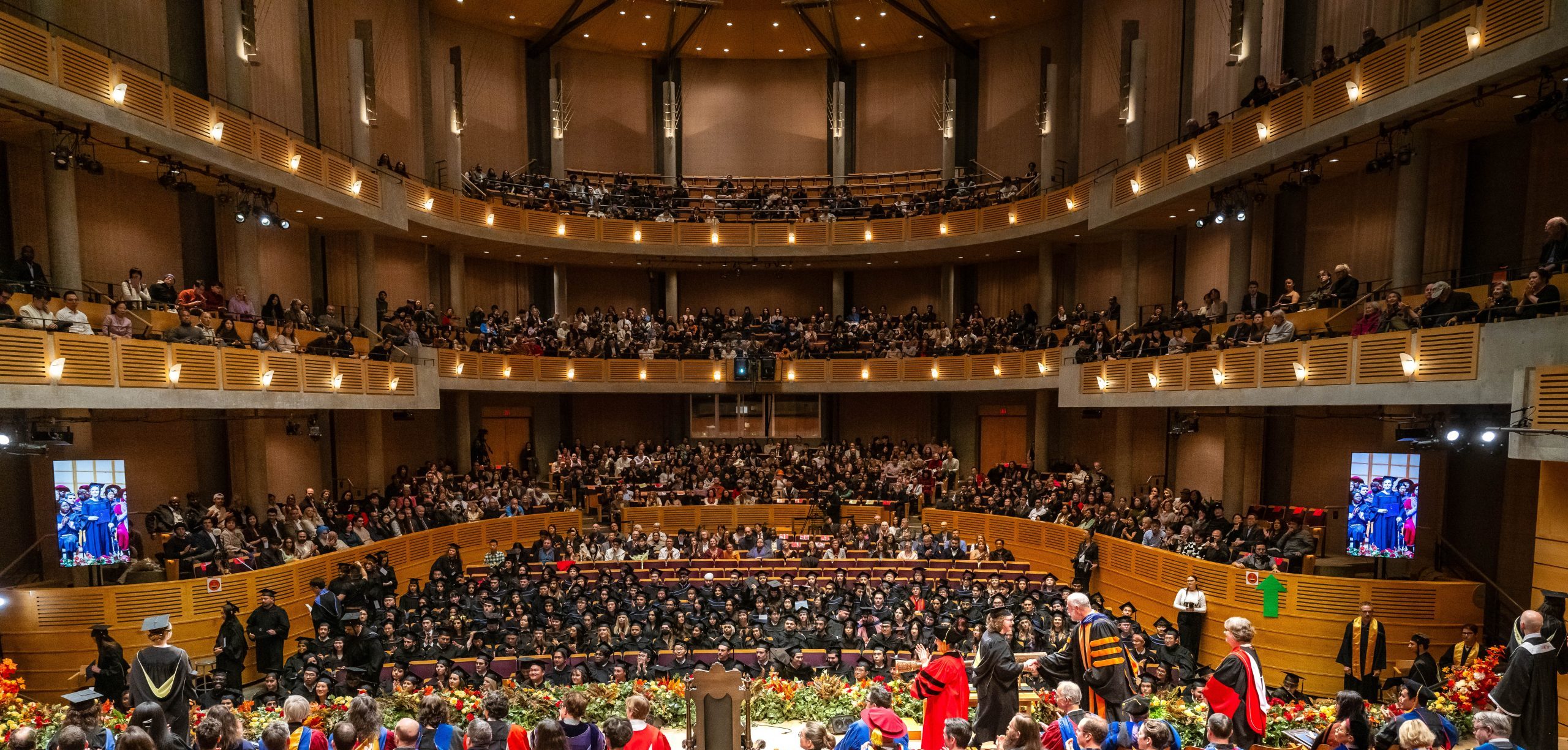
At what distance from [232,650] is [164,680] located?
193 inches

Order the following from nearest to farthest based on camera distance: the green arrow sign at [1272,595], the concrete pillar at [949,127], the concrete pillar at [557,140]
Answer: the green arrow sign at [1272,595] → the concrete pillar at [557,140] → the concrete pillar at [949,127]

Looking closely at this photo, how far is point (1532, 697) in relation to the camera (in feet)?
25.6

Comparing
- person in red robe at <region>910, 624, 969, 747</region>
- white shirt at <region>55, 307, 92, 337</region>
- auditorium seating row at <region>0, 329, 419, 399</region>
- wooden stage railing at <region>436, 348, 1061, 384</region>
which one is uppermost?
white shirt at <region>55, 307, 92, 337</region>

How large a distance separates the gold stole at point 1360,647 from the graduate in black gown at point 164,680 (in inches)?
569

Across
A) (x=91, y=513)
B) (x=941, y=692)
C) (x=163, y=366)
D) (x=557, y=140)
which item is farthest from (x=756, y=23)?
(x=941, y=692)

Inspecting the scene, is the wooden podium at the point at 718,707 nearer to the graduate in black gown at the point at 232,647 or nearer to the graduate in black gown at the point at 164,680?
the graduate in black gown at the point at 164,680

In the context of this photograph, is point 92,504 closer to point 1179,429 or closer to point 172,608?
point 172,608

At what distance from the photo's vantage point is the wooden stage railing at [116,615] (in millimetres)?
12328

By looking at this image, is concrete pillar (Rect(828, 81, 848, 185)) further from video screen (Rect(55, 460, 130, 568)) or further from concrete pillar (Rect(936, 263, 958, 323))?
video screen (Rect(55, 460, 130, 568))

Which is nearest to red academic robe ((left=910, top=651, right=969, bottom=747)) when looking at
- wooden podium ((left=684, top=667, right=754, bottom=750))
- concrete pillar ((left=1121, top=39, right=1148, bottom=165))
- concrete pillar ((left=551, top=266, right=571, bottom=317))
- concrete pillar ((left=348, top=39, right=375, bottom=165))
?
wooden podium ((left=684, top=667, right=754, bottom=750))

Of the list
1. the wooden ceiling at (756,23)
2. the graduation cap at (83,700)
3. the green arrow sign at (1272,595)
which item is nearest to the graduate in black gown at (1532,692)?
the green arrow sign at (1272,595)

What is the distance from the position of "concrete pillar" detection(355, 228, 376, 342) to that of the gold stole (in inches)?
825

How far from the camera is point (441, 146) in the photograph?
25906mm

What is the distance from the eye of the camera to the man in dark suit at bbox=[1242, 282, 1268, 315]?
1634 centimetres
